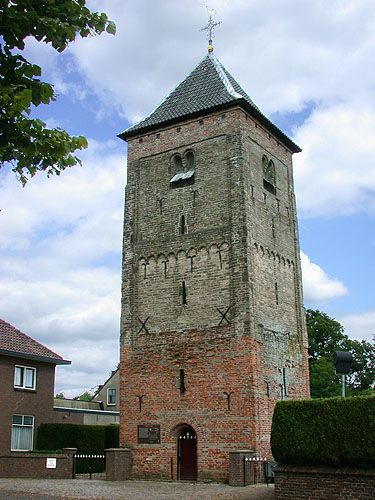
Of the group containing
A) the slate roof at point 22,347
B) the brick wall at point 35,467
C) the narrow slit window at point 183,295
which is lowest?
the brick wall at point 35,467

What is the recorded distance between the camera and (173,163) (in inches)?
1091

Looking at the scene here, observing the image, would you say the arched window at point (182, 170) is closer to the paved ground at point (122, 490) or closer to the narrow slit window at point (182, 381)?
the narrow slit window at point (182, 381)

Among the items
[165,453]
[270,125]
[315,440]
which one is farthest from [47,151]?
[270,125]

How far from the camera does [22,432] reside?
2820cm

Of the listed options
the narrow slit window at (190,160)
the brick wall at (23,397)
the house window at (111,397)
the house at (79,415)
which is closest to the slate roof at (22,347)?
the brick wall at (23,397)

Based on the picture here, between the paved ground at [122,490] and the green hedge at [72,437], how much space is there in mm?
4680

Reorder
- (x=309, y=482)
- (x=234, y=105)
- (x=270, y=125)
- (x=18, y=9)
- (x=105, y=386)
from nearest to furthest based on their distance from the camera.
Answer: (x=18, y=9) → (x=309, y=482) → (x=234, y=105) → (x=270, y=125) → (x=105, y=386)

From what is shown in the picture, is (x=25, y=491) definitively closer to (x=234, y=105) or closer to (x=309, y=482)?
(x=309, y=482)

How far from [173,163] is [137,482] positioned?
13327mm

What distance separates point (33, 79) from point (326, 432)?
11.3 m

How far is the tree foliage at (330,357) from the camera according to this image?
4412 centimetres

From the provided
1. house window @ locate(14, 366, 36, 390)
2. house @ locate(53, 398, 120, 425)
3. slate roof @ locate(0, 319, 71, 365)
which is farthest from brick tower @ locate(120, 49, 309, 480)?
house @ locate(53, 398, 120, 425)

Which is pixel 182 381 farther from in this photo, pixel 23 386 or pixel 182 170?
pixel 182 170

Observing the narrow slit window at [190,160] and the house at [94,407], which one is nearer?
the narrow slit window at [190,160]
